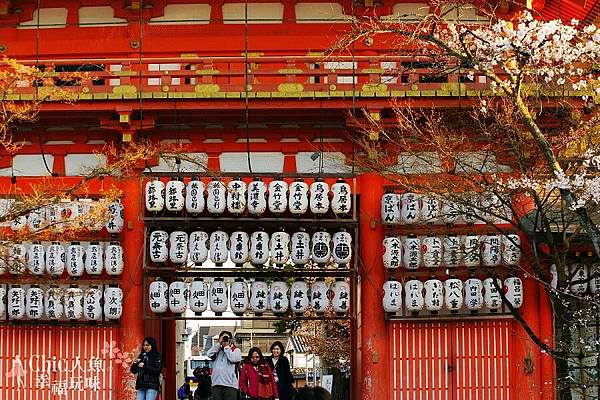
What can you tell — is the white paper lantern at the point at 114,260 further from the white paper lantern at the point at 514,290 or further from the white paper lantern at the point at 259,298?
the white paper lantern at the point at 514,290

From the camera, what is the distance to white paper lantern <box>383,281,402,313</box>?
2152cm

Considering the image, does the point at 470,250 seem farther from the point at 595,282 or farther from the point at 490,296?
the point at 595,282

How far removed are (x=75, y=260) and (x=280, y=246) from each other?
4.10 m

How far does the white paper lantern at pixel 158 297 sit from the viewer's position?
845 inches

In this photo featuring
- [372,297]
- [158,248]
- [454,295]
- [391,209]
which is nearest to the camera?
[454,295]

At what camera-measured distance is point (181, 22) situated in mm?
23797

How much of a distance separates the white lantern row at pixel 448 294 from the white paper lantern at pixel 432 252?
1.09 feet

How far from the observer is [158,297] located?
21.5 metres

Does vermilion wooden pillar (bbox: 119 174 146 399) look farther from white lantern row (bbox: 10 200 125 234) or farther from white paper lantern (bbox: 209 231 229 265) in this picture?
white paper lantern (bbox: 209 231 229 265)

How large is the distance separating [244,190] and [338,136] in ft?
8.25

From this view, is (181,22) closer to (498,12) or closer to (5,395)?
(498,12)

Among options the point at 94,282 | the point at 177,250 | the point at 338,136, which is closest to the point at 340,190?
the point at 338,136

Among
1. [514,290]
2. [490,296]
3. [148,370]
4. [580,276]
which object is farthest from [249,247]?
[580,276]

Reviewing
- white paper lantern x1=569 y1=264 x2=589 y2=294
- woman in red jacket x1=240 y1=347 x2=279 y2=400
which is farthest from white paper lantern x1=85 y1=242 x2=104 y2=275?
white paper lantern x1=569 y1=264 x2=589 y2=294
